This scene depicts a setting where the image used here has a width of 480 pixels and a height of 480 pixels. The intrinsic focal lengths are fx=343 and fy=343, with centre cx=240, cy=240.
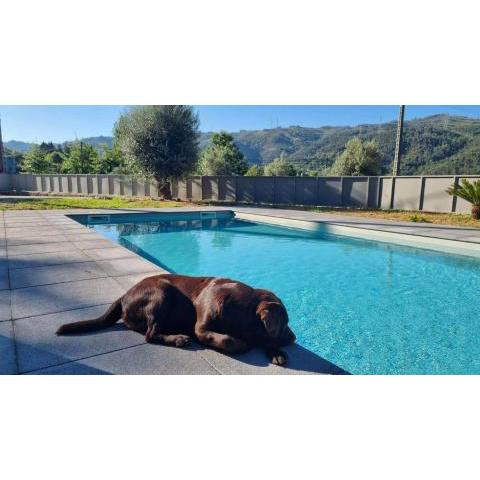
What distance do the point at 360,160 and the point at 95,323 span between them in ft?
101

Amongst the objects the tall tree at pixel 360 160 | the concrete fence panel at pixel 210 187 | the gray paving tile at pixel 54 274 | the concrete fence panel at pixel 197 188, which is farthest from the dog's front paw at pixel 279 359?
the tall tree at pixel 360 160

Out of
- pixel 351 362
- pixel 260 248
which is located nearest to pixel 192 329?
pixel 351 362

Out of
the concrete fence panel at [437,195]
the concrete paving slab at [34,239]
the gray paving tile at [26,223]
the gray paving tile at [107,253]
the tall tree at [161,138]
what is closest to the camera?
the gray paving tile at [107,253]

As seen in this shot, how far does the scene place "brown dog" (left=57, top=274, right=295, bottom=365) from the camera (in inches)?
107

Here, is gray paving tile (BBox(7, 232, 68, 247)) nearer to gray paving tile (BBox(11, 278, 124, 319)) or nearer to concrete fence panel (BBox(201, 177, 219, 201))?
gray paving tile (BBox(11, 278, 124, 319))

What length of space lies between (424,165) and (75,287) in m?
57.4

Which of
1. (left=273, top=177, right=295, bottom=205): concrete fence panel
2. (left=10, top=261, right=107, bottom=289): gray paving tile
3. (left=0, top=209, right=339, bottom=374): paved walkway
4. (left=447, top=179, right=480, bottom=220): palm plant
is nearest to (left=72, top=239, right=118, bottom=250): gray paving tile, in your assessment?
(left=0, top=209, right=339, bottom=374): paved walkway

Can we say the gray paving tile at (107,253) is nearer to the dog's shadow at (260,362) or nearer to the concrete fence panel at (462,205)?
the dog's shadow at (260,362)

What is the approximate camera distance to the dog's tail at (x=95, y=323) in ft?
10.2

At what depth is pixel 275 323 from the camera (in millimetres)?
2678

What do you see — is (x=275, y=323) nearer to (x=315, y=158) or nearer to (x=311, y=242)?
(x=311, y=242)

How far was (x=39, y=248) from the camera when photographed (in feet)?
22.5

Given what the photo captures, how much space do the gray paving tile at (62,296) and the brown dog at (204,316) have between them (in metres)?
0.81

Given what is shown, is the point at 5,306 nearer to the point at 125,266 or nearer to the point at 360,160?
the point at 125,266
